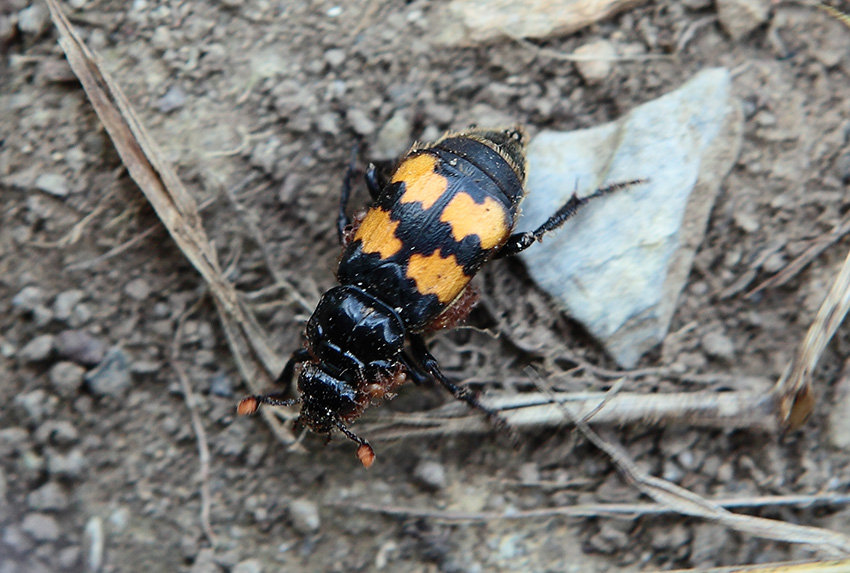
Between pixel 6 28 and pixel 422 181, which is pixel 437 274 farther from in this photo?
pixel 6 28

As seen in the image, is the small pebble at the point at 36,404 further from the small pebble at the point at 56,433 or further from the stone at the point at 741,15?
the stone at the point at 741,15

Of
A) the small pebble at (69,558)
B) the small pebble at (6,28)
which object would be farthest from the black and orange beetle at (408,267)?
the small pebble at (6,28)

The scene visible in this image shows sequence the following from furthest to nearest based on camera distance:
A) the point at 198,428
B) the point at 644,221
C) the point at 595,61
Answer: the point at 595,61 → the point at 198,428 → the point at 644,221

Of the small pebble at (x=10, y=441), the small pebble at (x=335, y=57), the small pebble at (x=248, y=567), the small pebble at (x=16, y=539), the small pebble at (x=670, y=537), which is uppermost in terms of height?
the small pebble at (x=335, y=57)

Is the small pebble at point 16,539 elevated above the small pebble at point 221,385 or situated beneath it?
situated beneath

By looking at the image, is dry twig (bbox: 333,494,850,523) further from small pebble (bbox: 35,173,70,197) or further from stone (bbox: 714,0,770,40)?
stone (bbox: 714,0,770,40)

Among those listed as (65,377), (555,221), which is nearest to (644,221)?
(555,221)

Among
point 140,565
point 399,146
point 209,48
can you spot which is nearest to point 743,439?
point 399,146
